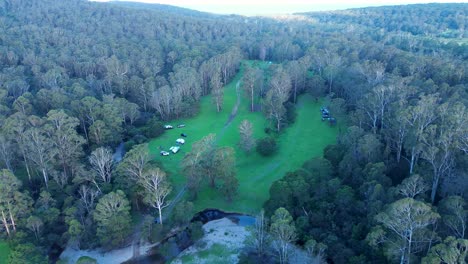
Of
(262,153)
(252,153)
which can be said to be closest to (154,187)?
(252,153)

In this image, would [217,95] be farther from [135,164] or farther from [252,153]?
[135,164]

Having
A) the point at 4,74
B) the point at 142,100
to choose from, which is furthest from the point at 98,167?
the point at 4,74

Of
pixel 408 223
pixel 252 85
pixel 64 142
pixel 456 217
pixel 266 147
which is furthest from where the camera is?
pixel 252 85

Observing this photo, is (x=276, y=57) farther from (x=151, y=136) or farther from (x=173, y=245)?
(x=173, y=245)

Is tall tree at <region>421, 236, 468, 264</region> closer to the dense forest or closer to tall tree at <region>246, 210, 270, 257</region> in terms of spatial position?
the dense forest

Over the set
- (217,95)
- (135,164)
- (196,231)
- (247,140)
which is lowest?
(196,231)


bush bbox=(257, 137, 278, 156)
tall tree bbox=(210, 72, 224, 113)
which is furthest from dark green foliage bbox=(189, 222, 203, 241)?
tall tree bbox=(210, 72, 224, 113)
